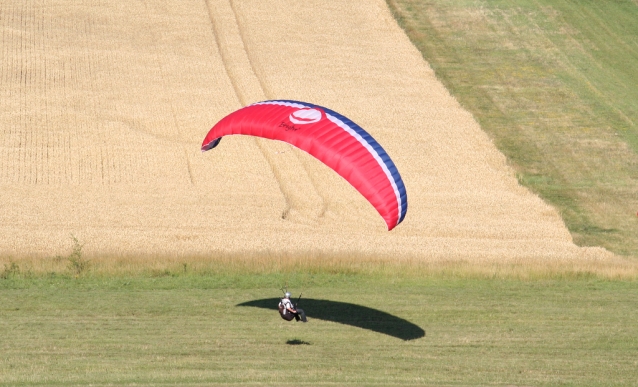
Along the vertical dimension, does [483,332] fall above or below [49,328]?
above

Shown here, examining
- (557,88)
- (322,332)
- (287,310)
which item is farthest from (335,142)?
(557,88)

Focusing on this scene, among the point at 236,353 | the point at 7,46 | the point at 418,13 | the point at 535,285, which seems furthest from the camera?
the point at 418,13

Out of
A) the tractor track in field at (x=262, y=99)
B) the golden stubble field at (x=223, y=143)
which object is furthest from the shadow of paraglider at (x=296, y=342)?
the tractor track in field at (x=262, y=99)

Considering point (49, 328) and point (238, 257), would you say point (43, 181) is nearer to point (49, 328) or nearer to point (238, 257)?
point (238, 257)

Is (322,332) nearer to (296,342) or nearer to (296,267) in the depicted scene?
(296,342)

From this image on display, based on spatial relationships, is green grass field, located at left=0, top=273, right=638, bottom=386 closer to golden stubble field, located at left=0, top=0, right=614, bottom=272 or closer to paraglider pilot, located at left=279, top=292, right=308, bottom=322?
paraglider pilot, located at left=279, top=292, right=308, bottom=322

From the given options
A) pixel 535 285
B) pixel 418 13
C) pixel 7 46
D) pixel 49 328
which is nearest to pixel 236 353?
pixel 49 328
